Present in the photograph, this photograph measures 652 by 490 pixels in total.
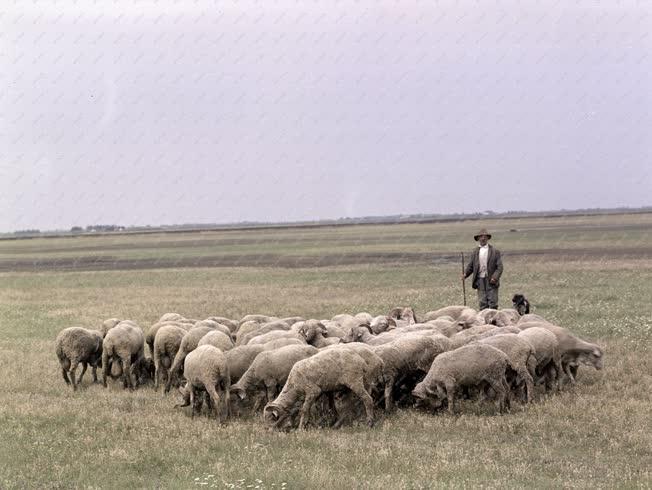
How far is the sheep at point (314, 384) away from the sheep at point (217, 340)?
9.82 ft

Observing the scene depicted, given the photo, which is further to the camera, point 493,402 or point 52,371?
point 52,371

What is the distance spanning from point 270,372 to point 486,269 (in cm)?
860

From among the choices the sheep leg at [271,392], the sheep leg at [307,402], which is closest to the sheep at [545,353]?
the sheep leg at [307,402]

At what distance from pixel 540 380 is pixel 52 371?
10.8 m

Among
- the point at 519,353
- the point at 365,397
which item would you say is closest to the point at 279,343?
the point at 365,397

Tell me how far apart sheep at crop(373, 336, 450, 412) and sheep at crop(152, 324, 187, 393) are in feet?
16.3

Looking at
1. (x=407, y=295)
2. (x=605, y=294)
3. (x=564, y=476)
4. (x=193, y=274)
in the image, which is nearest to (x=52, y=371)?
(x=564, y=476)

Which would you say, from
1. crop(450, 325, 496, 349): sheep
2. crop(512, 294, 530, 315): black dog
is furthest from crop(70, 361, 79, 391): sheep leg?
crop(512, 294, 530, 315): black dog

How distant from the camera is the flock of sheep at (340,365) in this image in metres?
11.8

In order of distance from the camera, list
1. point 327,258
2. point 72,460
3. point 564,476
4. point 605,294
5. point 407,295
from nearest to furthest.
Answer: point 564,476 → point 72,460 → point 605,294 → point 407,295 → point 327,258

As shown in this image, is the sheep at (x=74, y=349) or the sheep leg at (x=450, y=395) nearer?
the sheep leg at (x=450, y=395)

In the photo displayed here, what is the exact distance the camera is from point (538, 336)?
14.0 m

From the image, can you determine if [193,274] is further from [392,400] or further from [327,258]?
[392,400]

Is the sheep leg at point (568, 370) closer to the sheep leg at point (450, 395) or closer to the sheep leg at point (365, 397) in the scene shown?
the sheep leg at point (450, 395)
